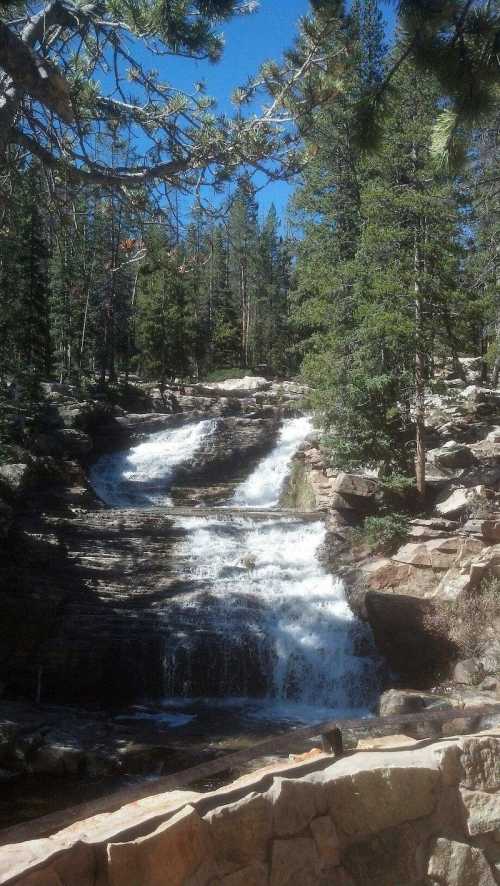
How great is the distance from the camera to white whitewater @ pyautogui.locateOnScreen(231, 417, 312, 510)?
19.0m

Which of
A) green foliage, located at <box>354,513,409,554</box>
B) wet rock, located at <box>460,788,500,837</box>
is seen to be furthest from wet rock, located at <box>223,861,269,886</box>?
green foliage, located at <box>354,513,409,554</box>

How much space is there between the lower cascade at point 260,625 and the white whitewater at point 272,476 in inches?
137

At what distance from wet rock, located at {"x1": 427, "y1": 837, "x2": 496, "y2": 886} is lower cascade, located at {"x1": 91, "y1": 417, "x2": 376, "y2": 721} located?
684cm

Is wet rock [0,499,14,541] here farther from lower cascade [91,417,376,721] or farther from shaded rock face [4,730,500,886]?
shaded rock face [4,730,500,886]

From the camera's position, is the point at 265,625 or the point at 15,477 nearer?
the point at 265,625

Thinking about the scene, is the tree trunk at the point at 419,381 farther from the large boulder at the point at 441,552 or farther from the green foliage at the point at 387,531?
the large boulder at the point at 441,552

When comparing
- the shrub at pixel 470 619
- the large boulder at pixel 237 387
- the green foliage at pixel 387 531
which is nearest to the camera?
the shrub at pixel 470 619

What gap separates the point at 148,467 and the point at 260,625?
426 inches

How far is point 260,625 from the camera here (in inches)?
445

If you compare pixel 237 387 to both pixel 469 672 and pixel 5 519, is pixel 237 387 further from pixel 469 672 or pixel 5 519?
pixel 469 672

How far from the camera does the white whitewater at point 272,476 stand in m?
19.0

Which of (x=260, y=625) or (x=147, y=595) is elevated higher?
(x=147, y=595)

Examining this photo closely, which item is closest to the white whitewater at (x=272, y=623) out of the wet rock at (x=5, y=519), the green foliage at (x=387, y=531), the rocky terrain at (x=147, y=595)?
the rocky terrain at (x=147, y=595)

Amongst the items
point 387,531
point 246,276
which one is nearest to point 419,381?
point 387,531
